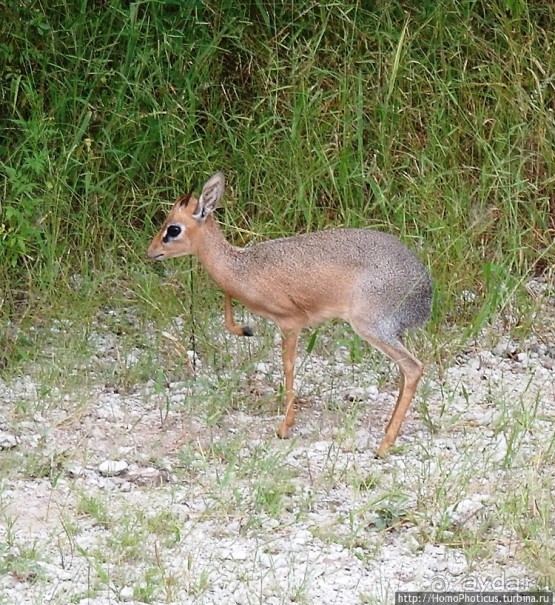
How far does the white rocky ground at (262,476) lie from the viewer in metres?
4.33

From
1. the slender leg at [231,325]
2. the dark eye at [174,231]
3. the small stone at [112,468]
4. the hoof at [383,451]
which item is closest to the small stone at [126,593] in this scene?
the small stone at [112,468]

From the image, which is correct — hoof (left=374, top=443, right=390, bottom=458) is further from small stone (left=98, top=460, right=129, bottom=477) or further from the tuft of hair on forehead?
the tuft of hair on forehead

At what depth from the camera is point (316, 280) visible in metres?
5.54

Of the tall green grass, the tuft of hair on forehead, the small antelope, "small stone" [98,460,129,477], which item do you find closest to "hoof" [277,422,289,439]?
the small antelope

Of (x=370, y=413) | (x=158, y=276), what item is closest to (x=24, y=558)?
(x=370, y=413)

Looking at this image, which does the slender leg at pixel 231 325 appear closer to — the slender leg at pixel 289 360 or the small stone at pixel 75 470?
the slender leg at pixel 289 360

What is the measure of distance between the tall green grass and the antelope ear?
Result: 0.98m

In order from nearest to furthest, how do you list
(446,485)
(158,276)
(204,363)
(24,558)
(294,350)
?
(24,558), (446,485), (294,350), (204,363), (158,276)

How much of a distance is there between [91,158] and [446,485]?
2657 mm

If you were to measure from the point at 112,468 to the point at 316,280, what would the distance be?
1064 mm

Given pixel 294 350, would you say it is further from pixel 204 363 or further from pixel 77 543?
pixel 77 543

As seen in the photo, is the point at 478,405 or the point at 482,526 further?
the point at 478,405

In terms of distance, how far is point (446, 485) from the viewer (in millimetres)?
4938

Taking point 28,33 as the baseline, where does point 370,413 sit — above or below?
below
